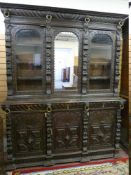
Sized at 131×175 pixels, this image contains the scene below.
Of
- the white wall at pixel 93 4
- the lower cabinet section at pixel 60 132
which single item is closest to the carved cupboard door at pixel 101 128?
the lower cabinet section at pixel 60 132

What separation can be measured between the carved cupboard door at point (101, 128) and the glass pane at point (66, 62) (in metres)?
0.41

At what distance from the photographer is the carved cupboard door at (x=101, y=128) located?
197 centimetres

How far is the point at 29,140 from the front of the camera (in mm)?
1842

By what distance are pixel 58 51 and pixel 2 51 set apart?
578 mm

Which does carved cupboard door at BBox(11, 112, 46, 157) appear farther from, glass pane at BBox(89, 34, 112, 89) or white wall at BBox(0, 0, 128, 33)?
white wall at BBox(0, 0, 128, 33)

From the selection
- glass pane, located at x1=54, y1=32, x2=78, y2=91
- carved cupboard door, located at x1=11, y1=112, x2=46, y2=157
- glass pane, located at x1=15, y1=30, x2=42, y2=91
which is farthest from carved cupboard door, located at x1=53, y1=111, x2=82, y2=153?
glass pane, located at x1=15, y1=30, x2=42, y2=91

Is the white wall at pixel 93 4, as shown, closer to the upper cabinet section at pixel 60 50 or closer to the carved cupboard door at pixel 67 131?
the upper cabinet section at pixel 60 50

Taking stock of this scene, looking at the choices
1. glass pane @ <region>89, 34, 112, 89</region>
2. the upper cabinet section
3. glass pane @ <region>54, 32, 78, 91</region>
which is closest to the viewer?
the upper cabinet section

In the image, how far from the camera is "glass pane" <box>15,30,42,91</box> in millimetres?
1808

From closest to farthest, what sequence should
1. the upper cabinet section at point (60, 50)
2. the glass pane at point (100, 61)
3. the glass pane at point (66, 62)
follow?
the upper cabinet section at point (60, 50)
the glass pane at point (66, 62)
the glass pane at point (100, 61)

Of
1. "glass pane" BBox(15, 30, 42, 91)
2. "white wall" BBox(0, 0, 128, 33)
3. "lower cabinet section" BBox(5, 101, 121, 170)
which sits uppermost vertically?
"white wall" BBox(0, 0, 128, 33)

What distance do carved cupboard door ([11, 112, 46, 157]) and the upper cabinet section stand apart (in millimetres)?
243

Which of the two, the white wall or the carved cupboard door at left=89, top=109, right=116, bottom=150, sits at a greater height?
the white wall

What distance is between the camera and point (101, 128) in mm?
2000
